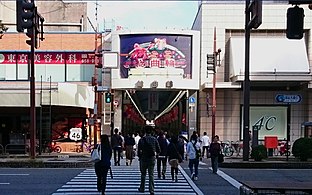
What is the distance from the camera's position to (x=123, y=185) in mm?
18578

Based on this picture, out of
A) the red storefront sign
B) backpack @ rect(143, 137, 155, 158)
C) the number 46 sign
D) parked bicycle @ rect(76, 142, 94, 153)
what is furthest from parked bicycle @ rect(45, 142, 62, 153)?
backpack @ rect(143, 137, 155, 158)

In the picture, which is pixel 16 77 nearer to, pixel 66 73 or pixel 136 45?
pixel 66 73

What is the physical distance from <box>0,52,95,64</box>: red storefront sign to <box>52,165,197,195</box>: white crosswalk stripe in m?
23.5

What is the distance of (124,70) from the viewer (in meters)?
43.3

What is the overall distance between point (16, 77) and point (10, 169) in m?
21.8

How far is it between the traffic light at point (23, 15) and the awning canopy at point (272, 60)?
22.0 m

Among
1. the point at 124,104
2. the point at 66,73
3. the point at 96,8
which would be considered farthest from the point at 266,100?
the point at 96,8

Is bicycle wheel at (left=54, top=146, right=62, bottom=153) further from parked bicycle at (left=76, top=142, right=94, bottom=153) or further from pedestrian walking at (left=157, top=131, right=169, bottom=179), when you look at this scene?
pedestrian walking at (left=157, top=131, right=169, bottom=179)

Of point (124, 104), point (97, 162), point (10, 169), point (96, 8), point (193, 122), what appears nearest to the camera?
point (97, 162)

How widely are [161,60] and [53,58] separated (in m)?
9.39

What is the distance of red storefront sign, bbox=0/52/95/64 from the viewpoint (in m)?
45.6

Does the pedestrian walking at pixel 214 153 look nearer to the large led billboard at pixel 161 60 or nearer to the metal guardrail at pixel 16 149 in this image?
the metal guardrail at pixel 16 149

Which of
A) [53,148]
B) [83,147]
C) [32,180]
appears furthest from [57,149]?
[32,180]

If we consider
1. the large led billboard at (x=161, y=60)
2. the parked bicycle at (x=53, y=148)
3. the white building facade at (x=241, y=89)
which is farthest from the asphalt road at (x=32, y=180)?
the white building facade at (x=241, y=89)
